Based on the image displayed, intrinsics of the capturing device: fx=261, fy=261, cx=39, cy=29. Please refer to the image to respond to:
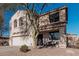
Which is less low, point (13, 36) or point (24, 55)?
point (13, 36)

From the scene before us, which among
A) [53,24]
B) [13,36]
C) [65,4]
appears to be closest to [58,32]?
[53,24]

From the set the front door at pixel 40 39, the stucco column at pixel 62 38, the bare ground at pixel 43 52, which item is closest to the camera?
the bare ground at pixel 43 52

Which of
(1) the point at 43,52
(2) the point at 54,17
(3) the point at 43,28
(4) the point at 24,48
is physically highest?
(2) the point at 54,17

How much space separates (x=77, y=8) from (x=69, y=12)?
0.27 m

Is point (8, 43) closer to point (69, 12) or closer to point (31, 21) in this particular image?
point (31, 21)

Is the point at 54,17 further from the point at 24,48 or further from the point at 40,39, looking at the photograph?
the point at 24,48

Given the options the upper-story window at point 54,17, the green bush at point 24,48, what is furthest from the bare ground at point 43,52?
the upper-story window at point 54,17

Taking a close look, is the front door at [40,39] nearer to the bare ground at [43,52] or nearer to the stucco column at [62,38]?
the bare ground at [43,52]

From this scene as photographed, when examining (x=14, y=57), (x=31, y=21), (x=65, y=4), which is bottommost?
(x=14, y=57)

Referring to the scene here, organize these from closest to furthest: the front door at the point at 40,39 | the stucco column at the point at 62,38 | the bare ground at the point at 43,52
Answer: the bare ground at the point at 43,52 < the stucco column at the point at 62,38 < the front door at the point at 40,39

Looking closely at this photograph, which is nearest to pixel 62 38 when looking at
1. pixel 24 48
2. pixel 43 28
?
pixel 43 28

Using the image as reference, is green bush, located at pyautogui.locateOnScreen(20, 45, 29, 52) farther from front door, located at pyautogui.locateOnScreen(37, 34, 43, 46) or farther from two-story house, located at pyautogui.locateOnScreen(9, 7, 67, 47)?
front door, located at pyautogui.locateOnScreen(37, 34, 43, 46)

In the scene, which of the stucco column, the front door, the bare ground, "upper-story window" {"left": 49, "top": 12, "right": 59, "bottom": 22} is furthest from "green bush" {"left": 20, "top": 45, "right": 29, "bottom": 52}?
"upper-story window" {"left": 49, "top": 12, "right": 59, "bottom": 22}

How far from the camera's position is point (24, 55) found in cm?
802
